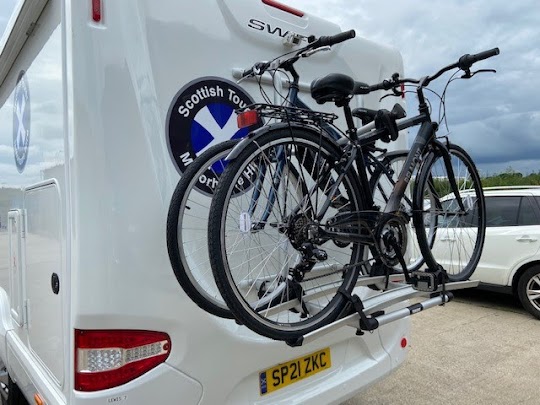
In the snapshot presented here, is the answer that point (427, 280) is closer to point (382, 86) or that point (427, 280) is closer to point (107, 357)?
point (382, 86)

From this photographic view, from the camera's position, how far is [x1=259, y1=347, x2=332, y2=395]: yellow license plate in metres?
2.29

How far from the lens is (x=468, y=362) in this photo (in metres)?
4.61

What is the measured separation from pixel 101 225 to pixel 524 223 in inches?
250

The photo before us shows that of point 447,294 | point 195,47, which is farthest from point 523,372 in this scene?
point 195,47

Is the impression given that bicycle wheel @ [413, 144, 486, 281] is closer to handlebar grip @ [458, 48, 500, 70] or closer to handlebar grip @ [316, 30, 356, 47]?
handlebar grip @ [458, 48, 500, 70]

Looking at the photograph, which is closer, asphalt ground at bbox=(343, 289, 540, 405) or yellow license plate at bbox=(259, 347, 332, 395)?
yellow license plate at bbox=(259, 347, 332, 395)

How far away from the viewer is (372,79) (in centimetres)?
302

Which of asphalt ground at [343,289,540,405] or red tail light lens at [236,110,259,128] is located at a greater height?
red tail light lens at [236,110,259,128]

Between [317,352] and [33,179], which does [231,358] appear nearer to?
[317,352]

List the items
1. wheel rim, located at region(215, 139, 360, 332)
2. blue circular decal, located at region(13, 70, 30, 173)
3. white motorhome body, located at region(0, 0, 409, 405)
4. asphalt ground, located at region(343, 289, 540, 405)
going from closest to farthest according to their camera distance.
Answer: white motorhome body, located at region(0, 0, 409, 405), wheel rim, located at region(215, 139, 360, 332), blue circular decal, located at region(13, 70, 30, 173), asphalt ground, located at region(343, 289, 540, 405)

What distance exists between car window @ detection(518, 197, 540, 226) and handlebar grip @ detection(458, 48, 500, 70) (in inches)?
186

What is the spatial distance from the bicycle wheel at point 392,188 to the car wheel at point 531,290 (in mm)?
4105

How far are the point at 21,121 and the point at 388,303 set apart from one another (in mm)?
2417

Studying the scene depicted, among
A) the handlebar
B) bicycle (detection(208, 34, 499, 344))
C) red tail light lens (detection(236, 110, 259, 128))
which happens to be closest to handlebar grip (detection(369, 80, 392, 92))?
bicycle (detection(208, 34, 499, 344))
